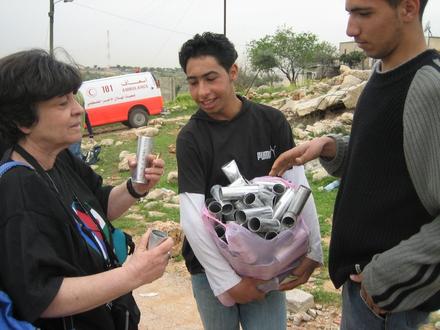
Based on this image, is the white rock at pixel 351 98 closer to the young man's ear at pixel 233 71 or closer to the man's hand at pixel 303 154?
the young man's ear at pixel 233 71

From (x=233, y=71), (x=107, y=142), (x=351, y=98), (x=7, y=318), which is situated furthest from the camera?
(x=107, y=142)

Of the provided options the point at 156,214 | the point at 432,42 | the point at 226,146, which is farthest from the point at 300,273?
the point at 432,42

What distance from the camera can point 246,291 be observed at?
196 centimetres

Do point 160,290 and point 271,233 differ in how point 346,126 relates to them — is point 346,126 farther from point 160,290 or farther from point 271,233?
point 271,233

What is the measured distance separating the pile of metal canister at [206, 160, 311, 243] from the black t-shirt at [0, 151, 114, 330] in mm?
550

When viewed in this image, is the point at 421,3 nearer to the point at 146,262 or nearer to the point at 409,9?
the point at 409,9

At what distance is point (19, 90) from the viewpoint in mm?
1627

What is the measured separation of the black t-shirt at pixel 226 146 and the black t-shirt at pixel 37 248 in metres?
0.56

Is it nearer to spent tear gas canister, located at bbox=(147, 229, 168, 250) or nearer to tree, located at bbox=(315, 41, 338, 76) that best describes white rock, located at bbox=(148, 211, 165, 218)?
spent tear gas canister, located at bbox=(147, 229, 168, 250)

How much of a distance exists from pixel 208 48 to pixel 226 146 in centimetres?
48

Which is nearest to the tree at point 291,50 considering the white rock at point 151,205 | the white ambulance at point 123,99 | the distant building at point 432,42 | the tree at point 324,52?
the tree at point 324,52

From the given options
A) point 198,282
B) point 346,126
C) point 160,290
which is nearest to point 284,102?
point 346,126

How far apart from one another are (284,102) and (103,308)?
15.8m

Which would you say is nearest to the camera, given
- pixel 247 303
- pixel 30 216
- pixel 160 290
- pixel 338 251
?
pixel 30 216
